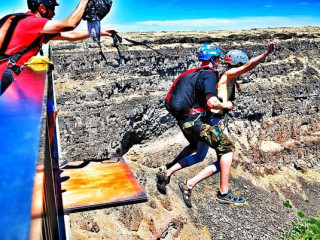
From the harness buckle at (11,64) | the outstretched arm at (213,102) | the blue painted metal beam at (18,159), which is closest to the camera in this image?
the blue painted metal beam at (18,159)

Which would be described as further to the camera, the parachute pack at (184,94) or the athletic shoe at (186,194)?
the athletic shoe at (186,194)

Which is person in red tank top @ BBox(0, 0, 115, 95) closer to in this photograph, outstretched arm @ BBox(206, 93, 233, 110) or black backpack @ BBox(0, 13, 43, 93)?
black backpack @ BBox(0, 13, 43, 93)

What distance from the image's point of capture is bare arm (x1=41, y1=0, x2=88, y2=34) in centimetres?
550

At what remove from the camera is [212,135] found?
7.62 metres

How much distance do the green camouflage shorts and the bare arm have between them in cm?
312

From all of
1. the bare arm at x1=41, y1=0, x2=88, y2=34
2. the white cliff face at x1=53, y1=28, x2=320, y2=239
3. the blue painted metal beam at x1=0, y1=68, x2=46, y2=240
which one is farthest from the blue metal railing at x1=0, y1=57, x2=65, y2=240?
the white cliff face at x1=53, y1=28, x2=320, y2=239

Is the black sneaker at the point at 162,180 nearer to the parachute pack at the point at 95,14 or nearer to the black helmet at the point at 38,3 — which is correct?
the parachute pack at the point at 95,14

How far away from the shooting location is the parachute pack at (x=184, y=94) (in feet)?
24.6

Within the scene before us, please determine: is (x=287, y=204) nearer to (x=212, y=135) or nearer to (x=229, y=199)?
(x=229, y=199)

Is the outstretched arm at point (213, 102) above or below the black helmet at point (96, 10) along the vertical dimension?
below

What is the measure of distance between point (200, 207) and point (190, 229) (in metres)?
2.61

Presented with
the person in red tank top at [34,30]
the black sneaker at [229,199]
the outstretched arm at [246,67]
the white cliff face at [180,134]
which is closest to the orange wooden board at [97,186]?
the person in red tank top at [34,30]

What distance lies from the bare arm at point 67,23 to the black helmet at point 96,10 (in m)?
0.14

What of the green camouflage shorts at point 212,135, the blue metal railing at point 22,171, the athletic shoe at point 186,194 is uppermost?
the blue metal railing at point 22,171
